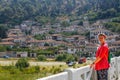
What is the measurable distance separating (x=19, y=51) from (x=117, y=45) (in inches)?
878

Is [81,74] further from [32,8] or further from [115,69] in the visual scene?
[32,8]

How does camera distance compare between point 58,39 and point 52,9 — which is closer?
point 58,39

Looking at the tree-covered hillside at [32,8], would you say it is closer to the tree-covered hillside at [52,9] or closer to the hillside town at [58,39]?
the tree-covered hillside at [52,9]

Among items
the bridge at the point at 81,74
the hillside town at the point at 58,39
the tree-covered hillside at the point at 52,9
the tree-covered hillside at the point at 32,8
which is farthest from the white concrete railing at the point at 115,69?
the tree-covered hillside at the point at 32,8

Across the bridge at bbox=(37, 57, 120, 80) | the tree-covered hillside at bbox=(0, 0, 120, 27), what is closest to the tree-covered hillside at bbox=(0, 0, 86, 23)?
the tree-covered hillside at bbox=(0, 0, 120, 27)

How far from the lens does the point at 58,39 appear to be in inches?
3497

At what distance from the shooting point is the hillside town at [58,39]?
73.6 m

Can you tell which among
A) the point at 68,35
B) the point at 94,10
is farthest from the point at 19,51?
the point at 94,10

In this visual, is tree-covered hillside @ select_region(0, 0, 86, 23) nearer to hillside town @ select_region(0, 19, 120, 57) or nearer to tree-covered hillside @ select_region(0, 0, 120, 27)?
tree-covered hillside @ select_region(0, 0, 120, 27)

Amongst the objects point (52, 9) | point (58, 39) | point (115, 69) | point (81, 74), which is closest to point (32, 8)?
point (52, 9)

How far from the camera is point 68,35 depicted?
94.6 m

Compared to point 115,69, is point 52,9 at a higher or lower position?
higher

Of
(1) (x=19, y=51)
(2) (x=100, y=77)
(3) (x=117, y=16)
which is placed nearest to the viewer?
(2) (x=100, y=77)

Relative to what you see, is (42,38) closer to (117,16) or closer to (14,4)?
(117,16)
